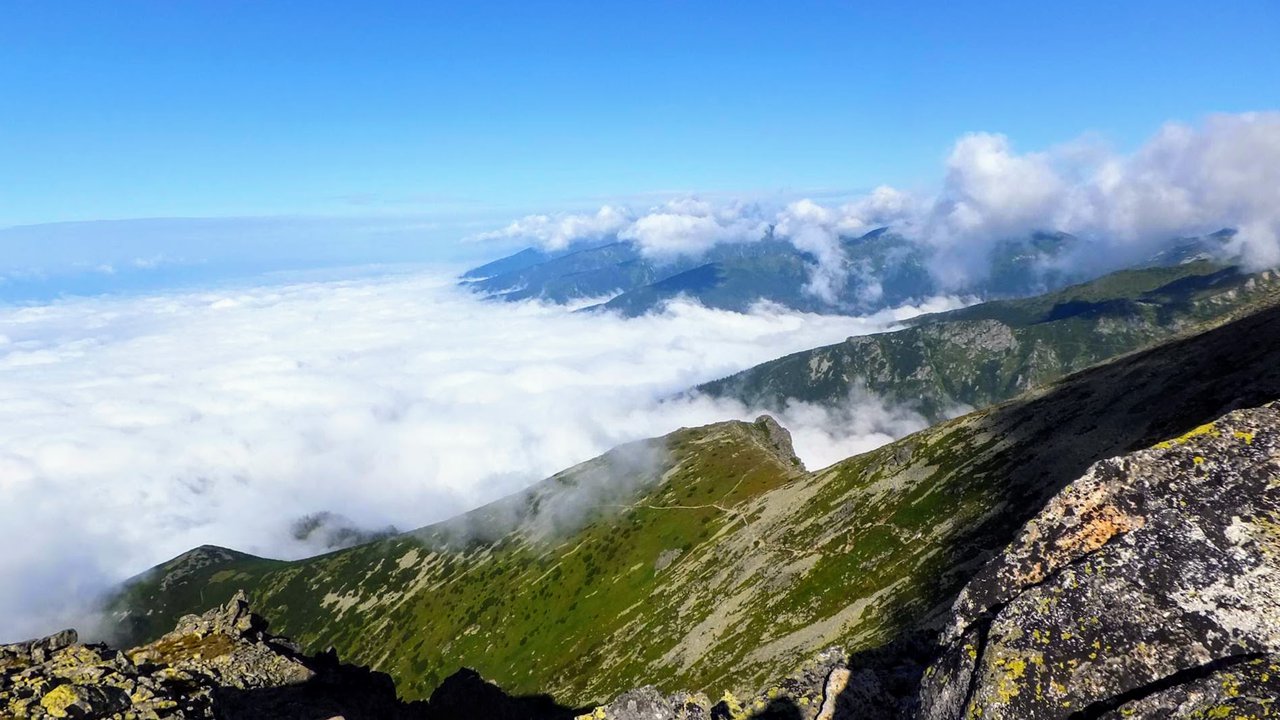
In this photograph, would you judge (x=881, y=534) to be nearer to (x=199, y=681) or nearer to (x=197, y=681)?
(x=199, y=681)

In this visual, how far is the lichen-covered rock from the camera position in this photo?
37.5ft

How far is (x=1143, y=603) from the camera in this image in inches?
497

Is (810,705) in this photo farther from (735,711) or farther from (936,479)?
(936,479)

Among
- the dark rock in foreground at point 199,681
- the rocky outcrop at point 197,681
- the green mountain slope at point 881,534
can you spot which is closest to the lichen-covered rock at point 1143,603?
the dark rock in foreground at point 199,681

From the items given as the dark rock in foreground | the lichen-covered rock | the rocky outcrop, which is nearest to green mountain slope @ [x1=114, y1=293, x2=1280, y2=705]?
the dark rock in foreground

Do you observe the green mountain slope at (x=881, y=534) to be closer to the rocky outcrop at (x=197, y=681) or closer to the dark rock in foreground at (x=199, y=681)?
the dark rock in foreground at (x=199, y=681)

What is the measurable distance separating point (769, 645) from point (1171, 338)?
11922 centimetres

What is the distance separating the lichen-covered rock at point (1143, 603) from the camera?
1142 cm

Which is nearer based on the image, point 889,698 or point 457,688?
point 889,698

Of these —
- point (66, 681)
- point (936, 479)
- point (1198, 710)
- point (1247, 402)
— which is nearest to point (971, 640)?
point (1198, 710)

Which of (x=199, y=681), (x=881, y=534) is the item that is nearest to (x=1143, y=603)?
(x=199, y=681)

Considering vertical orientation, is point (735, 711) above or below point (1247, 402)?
above

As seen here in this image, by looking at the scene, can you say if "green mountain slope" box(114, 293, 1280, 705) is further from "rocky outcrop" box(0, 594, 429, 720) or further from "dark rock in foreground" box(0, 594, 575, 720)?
"rocky outcrop" box(0, 594, 429, 720)

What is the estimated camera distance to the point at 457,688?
350ft
